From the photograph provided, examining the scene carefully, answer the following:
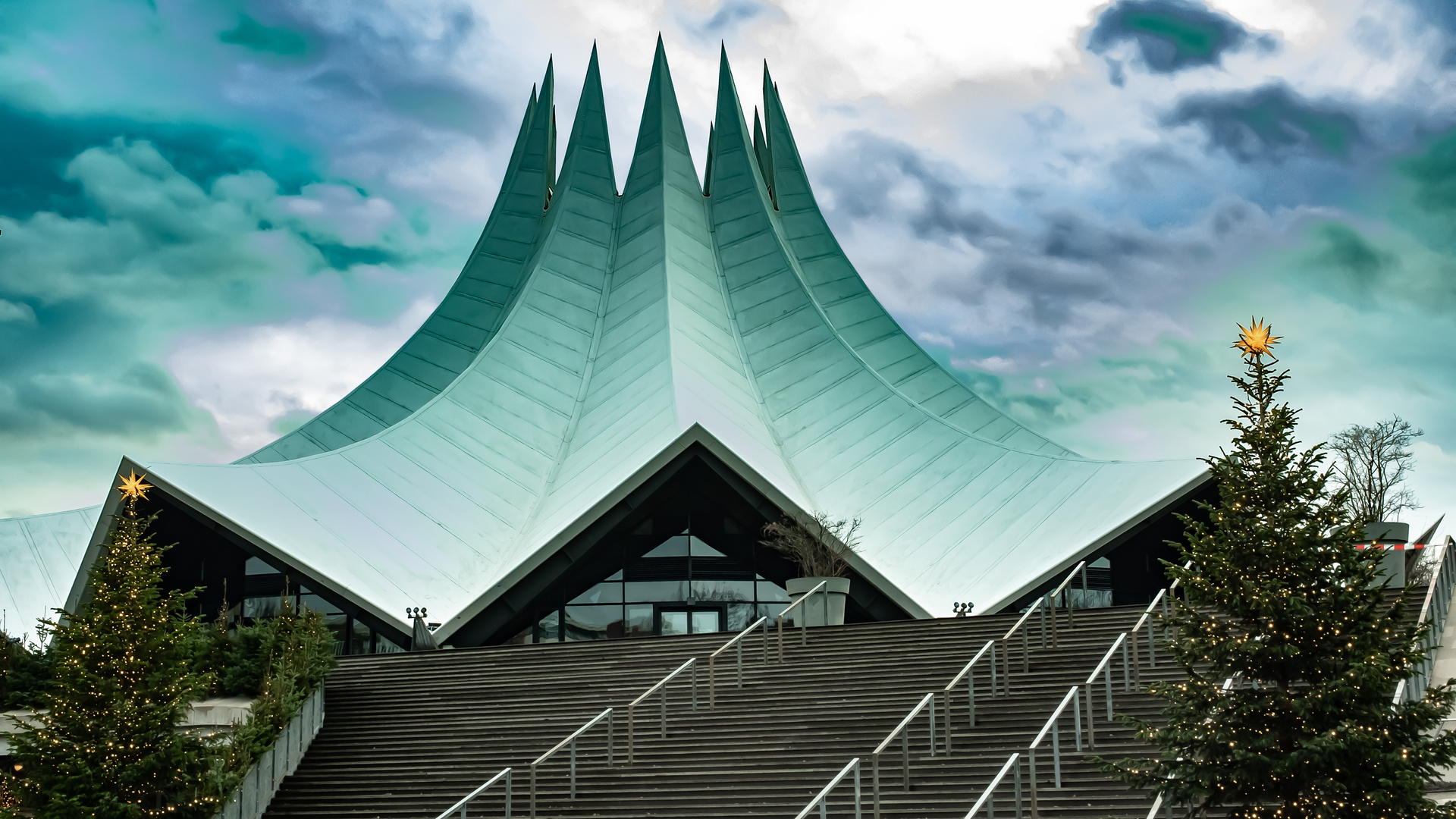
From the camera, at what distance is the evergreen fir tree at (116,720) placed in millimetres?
9969

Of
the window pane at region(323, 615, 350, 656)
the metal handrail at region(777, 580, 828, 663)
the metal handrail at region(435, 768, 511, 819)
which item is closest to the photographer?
the metal handrail at region(435, 768, 511, 819)

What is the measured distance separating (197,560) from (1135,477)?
13.3 meters

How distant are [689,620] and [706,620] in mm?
249

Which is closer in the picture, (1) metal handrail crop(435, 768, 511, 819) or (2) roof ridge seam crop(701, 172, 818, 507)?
(1) metal handrail crop(435, 768, 511, 819)

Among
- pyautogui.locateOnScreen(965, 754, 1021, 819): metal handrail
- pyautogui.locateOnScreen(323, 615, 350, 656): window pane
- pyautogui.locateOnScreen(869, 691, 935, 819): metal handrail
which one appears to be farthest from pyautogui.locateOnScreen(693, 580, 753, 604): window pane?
pyautogui.locateOnScreen(965, 754, 1021, 819): metal handrail

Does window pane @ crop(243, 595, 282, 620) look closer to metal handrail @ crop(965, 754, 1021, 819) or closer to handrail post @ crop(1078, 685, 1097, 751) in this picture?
handrail post @ crop(1078, 685, 1097, 751)

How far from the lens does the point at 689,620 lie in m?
19.5

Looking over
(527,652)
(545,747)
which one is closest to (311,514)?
(527,652)

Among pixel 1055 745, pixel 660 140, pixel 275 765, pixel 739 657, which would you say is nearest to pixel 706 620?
pixel 739 657

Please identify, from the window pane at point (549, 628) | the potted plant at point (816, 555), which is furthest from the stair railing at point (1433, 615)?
the window pane at point (549, 628)

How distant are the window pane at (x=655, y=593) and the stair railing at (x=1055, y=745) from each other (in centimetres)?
978

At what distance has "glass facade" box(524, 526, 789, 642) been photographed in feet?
63.4

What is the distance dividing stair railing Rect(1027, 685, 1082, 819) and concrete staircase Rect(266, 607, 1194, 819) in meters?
0.09

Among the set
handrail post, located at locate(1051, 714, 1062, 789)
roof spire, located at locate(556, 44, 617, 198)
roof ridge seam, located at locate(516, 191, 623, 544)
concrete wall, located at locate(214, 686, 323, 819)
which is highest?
roof spire, located at locate(556, 44, 617, 198)
